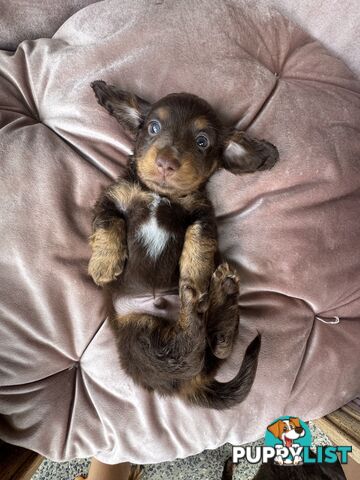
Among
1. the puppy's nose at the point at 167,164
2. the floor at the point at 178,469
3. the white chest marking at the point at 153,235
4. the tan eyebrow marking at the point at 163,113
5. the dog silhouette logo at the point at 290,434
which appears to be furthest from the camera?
the floor at the point at 178,469

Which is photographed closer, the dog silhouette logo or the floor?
the dog silhouette logo

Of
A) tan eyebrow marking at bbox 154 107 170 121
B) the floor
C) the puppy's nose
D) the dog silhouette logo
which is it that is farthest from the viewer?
the floor

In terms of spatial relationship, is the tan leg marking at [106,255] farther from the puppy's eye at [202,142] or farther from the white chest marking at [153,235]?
the puppy's eye at [202,142]

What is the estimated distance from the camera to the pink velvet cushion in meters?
1.71

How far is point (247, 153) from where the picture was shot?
1.63 metres

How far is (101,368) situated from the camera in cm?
178

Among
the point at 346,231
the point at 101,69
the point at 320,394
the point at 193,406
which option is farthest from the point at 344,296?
the point at 101,69

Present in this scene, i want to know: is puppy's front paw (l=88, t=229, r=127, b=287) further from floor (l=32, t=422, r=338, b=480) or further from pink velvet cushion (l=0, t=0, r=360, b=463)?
floor (l=32, t=422, r=338, b=480)

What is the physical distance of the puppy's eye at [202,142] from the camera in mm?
1626

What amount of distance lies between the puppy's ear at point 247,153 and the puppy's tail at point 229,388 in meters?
0.72

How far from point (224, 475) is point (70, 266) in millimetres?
1644

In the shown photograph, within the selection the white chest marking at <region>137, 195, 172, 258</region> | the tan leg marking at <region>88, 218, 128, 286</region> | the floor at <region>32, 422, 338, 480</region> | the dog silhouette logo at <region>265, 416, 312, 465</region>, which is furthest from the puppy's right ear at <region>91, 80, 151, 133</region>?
the floor at <region>32, 422, 338, 480</region>

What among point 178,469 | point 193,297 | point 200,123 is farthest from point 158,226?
point 178,469

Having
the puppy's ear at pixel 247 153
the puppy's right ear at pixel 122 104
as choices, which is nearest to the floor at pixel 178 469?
the puppy's ear at pixel 247 153
